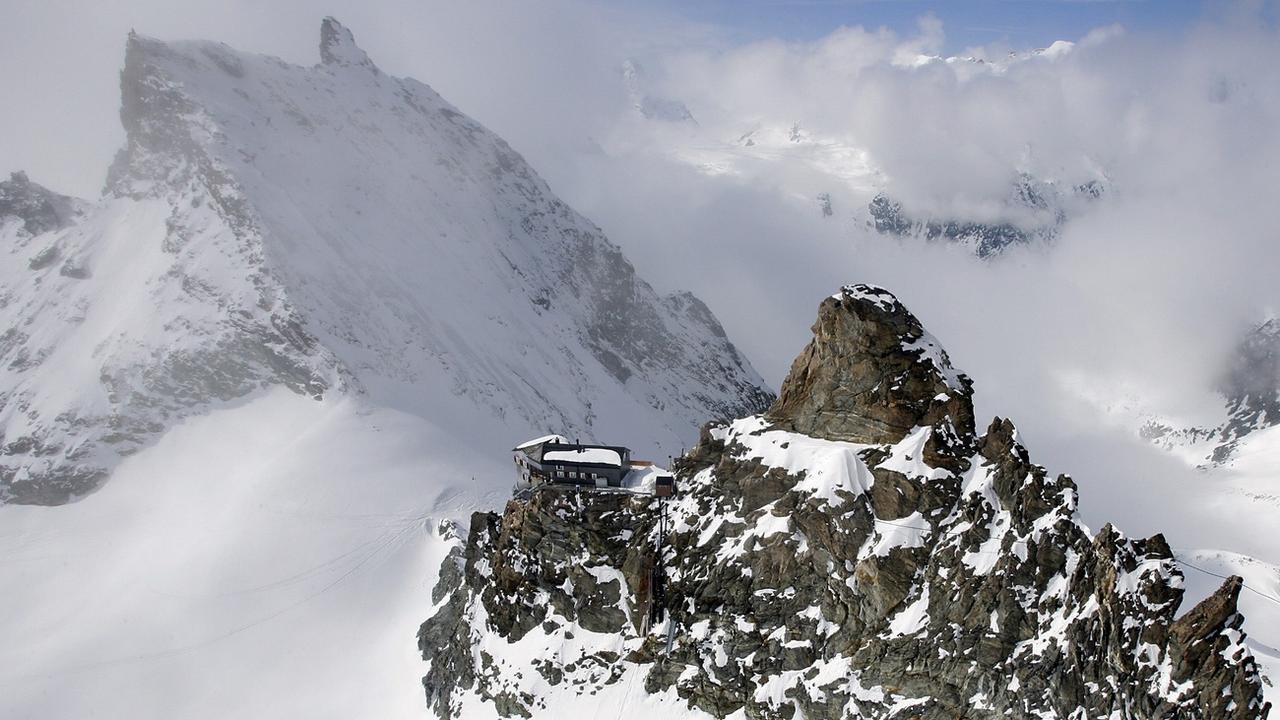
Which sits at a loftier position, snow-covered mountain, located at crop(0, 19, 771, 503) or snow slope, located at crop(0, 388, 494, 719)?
snow-covered mountain, located at crop(0, 19, 771, 503)

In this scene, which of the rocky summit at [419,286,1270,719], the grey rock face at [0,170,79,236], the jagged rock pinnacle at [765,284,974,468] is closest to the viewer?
the rocky summit at [419,286,1270,719]

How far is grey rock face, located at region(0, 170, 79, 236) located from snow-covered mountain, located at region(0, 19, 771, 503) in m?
A: 0.49

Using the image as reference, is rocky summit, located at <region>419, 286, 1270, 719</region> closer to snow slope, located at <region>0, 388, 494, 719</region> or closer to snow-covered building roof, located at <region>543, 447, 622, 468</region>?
snow-covered building roof, located at <region>543, 447, 622, 468</region>

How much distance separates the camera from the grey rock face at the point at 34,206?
164 metres

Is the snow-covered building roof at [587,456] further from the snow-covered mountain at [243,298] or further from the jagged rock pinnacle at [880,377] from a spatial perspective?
the snow-covered mountain at [243,298]

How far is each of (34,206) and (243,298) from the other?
6701cm

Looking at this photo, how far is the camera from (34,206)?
540 ft

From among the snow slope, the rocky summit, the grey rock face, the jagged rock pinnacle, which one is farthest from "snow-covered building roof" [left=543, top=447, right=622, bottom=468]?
the grey rock face

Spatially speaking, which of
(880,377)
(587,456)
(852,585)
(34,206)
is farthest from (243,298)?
(852,585)

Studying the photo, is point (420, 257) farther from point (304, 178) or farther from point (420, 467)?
point (420, 467)

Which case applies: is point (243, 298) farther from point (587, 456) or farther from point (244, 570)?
point (587, 456)

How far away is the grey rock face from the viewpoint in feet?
536

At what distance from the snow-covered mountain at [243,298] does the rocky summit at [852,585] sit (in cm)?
7698

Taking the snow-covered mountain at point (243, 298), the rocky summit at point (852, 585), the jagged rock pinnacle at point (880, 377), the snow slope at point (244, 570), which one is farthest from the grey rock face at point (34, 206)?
the jagged rock pinnacle at point (880, 377)
